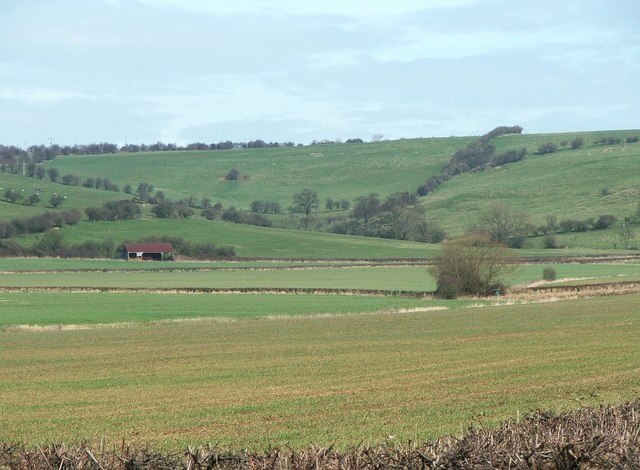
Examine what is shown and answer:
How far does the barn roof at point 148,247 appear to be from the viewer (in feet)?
398

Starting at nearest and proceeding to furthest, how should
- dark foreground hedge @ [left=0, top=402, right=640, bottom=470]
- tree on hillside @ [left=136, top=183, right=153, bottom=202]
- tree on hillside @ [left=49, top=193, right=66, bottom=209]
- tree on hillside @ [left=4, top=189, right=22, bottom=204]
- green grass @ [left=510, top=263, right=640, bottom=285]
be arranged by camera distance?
dark foreground hedge @ [left=0, top=402, right=640, bottom=470] < green grass @ [left=510, top=263, right=640, bottom=285] < tree on hillside @ [left=49, top=193, right=66, bottom=209] < tree on hillside @ [left=4, top=189, right=22, bottom=204] < tree on hillside @ [left=136, top=183, right=153, bottom=202]

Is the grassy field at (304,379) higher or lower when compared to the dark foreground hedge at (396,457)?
lower

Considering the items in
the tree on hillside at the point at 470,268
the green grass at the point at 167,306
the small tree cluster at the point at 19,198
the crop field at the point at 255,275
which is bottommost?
the crop field at the point at 255,275

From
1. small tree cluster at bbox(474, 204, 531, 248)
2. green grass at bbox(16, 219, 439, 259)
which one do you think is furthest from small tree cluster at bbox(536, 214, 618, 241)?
green grass at bbox(16, 219, 439, 259)

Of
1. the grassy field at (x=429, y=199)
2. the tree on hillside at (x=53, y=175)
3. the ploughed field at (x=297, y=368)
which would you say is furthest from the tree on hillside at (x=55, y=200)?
the ploughed field at (x=297, y=368)

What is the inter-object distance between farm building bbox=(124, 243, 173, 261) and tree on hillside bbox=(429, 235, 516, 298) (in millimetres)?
63346

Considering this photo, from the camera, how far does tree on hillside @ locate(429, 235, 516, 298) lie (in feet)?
208

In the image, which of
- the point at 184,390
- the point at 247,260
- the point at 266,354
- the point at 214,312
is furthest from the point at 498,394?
the point at 247,260

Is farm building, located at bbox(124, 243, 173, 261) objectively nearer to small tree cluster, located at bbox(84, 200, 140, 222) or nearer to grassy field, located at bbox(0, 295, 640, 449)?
small tree cluster, located at bbox(84, 200, 140, 222)

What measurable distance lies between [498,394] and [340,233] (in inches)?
5626

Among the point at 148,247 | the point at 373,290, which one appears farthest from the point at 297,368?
the point at 148,247

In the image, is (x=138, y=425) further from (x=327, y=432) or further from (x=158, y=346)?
(x=158, y=346)

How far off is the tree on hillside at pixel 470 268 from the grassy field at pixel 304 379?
2438 cm

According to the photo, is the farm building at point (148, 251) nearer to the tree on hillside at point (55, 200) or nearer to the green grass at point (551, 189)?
the tree on hillside at point (55, 200)
